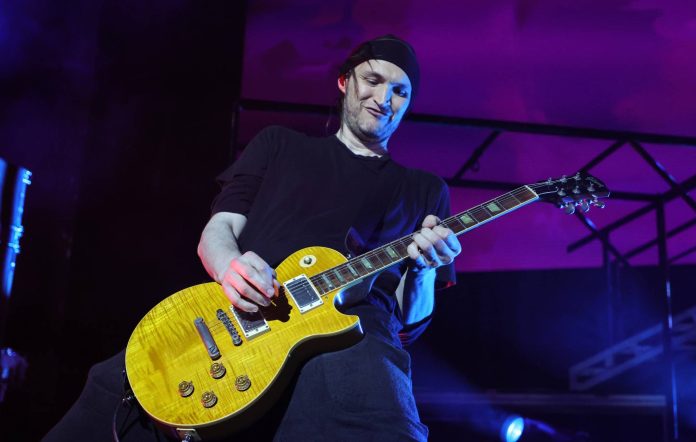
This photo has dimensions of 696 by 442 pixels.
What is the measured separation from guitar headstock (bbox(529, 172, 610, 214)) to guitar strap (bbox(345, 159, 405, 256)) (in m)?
0.58

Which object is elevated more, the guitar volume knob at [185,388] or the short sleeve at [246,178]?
the short sleeve at [246,178]

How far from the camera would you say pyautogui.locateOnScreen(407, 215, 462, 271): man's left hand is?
2.12 m

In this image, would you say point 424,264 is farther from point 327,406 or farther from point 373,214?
point 327,406

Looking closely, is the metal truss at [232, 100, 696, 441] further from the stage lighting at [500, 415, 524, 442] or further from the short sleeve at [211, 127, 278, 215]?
the stage lighting at [500, 415, 524, 442]

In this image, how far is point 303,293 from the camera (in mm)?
1913

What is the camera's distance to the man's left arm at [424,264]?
6.98ft

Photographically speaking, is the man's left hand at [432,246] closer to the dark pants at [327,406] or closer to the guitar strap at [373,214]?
the guitar strap at [373,214]

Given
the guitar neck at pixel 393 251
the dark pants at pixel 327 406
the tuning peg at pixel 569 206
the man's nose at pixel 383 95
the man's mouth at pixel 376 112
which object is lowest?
the dark pants at pixel 327 406

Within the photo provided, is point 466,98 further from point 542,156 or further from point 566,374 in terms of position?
point 566,374

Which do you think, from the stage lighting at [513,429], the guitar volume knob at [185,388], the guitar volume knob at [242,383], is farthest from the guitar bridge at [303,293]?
the stage lighting at [513,429]

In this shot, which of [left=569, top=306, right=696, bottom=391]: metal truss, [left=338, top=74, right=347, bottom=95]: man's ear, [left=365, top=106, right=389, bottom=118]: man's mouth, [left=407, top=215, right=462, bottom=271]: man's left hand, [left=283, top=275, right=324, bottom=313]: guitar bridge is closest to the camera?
[left=283, top=275, right=324, bottom=313]: guitar bridge

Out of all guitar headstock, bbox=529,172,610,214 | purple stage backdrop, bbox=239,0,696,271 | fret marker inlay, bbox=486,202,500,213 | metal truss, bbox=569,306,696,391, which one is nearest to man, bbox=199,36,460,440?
fret marker inlay, bbox=486,202,500,213

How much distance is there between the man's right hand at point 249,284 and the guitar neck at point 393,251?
0.18 m

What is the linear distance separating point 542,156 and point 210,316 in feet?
17.5
